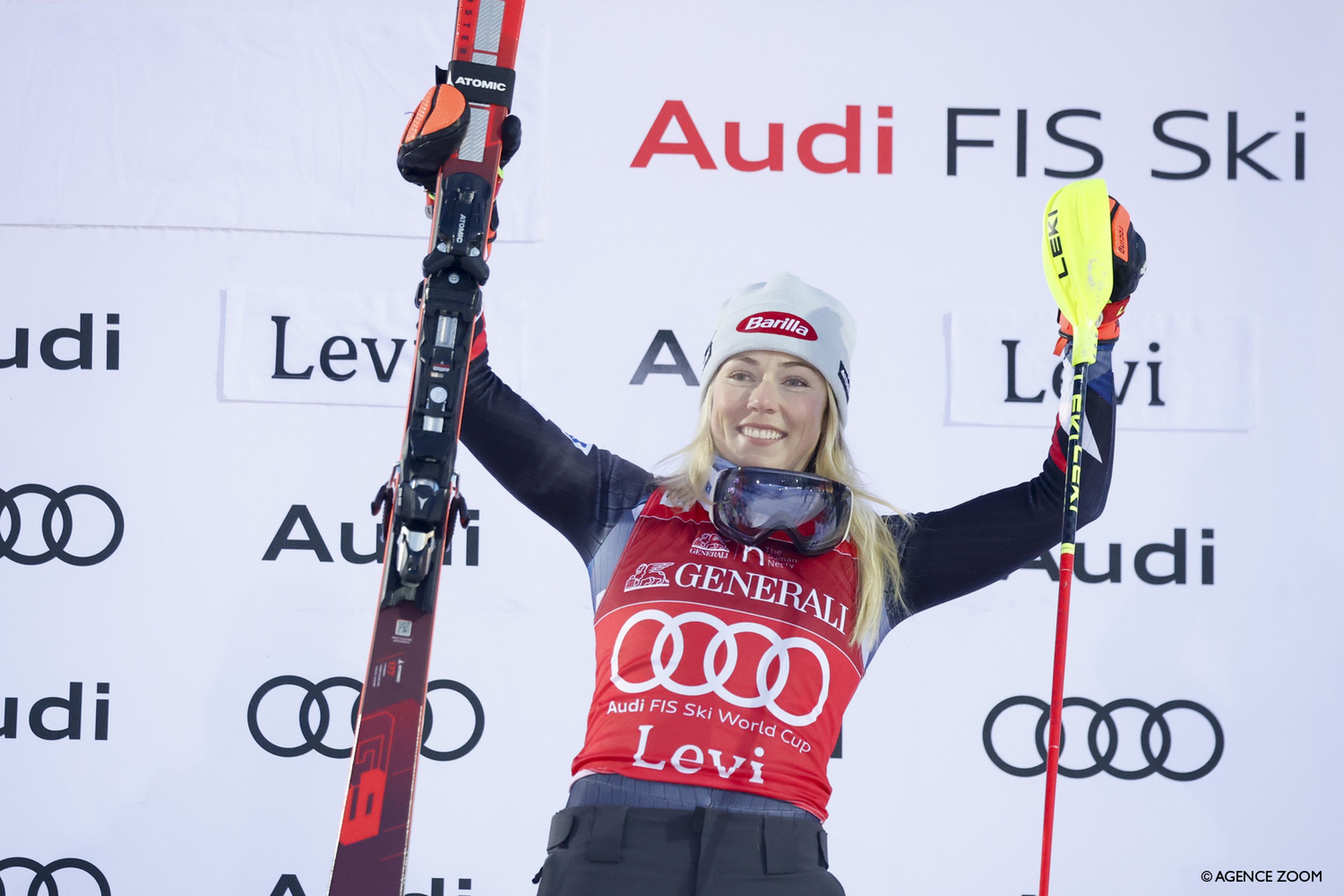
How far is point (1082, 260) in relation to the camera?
175 centimetres

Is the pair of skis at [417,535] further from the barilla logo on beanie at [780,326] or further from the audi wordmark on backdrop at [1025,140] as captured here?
the audi wordmark on backdrop at [1025,140]

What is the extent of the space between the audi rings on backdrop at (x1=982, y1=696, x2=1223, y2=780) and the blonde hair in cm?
96

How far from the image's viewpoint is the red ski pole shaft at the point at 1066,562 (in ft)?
5.66

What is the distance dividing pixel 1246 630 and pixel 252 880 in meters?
2.28

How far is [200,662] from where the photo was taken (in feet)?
8.48

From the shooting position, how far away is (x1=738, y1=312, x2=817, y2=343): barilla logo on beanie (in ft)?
6.12

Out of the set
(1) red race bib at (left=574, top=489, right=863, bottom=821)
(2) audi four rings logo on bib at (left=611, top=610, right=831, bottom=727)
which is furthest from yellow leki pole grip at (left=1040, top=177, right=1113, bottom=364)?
(2) audi four rings logo on bib at (left=611, top=610, right=831, bottom=727)

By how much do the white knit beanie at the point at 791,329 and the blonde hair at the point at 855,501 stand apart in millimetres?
45

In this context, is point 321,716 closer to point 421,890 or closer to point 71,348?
point 421,890

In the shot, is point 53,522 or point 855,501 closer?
point 855,501

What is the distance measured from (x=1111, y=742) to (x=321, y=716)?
1769mm

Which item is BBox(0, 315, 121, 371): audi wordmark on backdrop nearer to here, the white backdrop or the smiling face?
the white backdrop

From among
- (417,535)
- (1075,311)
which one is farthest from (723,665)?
(1075,311)

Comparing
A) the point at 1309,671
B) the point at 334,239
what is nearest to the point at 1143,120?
the point at 1309,671
